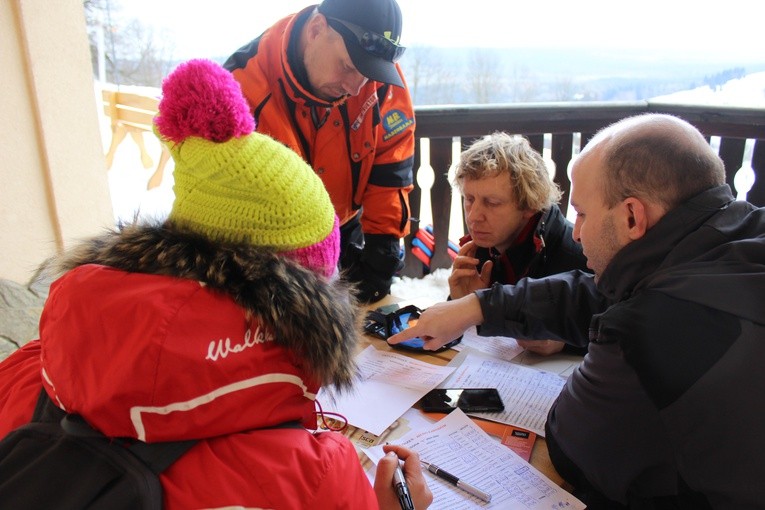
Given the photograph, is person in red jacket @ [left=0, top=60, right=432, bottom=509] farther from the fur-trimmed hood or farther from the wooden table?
the wooden table

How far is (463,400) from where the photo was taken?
1220 mm

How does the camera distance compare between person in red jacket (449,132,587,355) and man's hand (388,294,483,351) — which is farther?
person in red jacket (449,132,587,355)

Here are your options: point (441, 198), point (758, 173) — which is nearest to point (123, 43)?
point (441, 198)

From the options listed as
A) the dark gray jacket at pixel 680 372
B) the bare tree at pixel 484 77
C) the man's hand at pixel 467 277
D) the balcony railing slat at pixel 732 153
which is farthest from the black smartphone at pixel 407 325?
the balcony railing slat at pixel 732 153

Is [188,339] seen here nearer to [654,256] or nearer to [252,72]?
[654,256]

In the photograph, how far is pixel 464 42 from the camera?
316 centimetres

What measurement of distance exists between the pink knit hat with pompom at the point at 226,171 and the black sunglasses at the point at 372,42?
892 millimetres

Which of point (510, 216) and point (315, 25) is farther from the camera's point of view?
point (510, 216)

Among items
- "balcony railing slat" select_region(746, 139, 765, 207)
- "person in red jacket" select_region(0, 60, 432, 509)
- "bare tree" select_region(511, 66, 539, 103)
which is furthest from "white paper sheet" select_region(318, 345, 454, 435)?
"balcony railing slat" select_region(746, 139, 765, 207)

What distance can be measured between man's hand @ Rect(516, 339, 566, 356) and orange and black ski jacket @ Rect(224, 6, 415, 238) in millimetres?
787

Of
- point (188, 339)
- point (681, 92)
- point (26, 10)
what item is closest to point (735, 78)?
point (681, 92)

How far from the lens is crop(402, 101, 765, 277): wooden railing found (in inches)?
103

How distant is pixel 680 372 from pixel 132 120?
11.9 ft

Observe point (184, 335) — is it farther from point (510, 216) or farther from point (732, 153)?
point (732, 153)
